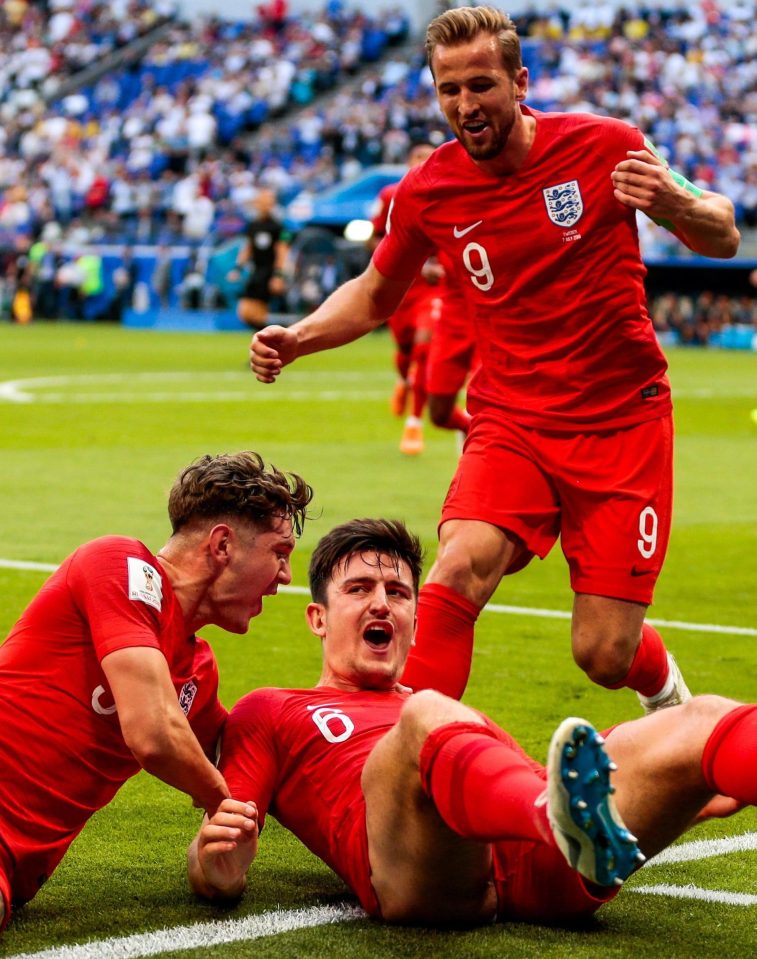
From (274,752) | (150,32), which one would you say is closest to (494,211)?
(274,752)

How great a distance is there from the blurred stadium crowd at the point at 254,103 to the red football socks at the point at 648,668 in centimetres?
2678

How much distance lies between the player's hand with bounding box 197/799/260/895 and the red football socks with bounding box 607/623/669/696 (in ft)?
5.65

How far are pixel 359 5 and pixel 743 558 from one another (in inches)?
1526

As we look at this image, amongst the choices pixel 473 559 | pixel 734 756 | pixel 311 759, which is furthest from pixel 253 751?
pixel 734 756

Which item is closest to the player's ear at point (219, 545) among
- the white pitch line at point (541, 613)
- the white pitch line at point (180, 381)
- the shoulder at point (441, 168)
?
the shoulder at point (441, 168)

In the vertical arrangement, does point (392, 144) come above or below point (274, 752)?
above

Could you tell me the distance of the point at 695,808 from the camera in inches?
145

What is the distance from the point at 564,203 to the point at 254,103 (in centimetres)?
3941

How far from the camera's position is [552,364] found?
5238 mm

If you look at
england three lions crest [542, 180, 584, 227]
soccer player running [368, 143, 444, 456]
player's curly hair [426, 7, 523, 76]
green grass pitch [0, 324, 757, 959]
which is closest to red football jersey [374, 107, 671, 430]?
england three lions crest [542, 180, 584, 227]

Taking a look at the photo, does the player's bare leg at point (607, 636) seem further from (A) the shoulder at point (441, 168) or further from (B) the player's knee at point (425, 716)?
(B) the player's knee at point (425, 716)

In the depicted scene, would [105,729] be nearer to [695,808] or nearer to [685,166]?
[695,808]

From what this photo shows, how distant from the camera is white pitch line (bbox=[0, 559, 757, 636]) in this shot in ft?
25.3

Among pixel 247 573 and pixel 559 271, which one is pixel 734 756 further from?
pixel 559 271
